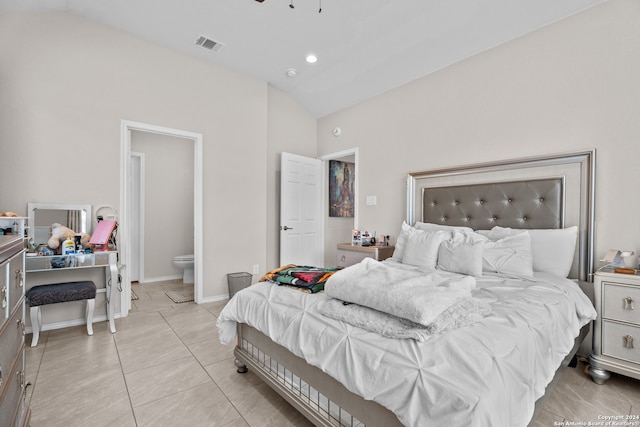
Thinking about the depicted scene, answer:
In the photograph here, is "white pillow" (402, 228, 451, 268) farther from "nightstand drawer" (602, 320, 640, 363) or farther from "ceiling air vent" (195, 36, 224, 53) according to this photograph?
"ceiling air vent" (195, 36, 224, 53)

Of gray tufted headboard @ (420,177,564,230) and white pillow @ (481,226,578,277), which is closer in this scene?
white pillow @ (481,226,578,277)

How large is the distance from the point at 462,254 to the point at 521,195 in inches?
34.8

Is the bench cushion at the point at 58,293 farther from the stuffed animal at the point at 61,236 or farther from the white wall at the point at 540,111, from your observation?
the white wall at the point at 540,111

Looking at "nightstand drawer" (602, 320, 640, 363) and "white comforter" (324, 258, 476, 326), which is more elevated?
"white comforter" (324, 258, 476, 326)

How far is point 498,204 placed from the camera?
2887 millimetres

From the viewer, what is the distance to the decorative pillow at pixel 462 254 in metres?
2.35

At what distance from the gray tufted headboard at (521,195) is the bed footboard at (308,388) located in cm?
222

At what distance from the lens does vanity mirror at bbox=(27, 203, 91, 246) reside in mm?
2865

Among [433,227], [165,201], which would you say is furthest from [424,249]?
[165,201]

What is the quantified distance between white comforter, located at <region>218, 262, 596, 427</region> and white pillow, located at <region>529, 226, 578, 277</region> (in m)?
0.58

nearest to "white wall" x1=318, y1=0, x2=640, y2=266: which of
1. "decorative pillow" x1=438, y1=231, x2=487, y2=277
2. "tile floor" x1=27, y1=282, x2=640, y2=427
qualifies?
"decorative pillow" x1=438, y1=231, x2=487, y2=277

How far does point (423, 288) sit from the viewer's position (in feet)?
4.62

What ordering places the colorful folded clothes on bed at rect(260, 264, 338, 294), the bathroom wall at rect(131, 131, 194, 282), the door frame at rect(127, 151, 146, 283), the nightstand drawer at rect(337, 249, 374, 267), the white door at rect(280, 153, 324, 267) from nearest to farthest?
the colorful folded clothes on bed at rect(260, 264, 338, 294)
the nightstand drawer at rect(337, 249, 374, 267)
the white door at rect(280, 153, 324, 267)
the door frame at rect(127, 151, 146, 283)
the bathroom wall at rect(131, 131, 194, 282)

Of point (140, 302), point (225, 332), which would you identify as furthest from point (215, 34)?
point (140, 302)
